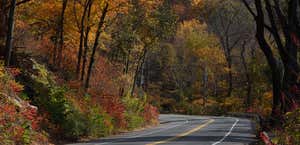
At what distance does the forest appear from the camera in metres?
19.8

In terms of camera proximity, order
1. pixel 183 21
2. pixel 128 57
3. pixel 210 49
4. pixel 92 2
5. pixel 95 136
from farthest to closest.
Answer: pixel 183 21 → pixel 210 49 → pixel 128 57 → pixel 92 2 → pixel 95 136

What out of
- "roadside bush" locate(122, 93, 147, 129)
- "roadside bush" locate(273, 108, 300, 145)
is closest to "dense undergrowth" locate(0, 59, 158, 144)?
"roadside bush" locate(122, 93, 147, 129)

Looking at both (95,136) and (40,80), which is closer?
(40,80)

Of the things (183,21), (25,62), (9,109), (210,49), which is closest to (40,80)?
(25,62)

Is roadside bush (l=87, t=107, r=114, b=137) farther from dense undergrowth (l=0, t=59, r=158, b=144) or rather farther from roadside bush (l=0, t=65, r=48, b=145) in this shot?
roadside bush (l=0, t=65, r=48, b=145)

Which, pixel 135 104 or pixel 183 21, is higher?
pixel 183 21

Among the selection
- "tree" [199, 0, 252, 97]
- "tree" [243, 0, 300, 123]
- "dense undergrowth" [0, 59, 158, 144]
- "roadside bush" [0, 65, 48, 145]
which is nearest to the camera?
"roadside bush" [0, 65, 48, 145]

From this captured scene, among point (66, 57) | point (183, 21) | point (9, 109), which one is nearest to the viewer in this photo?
point (9, 109)

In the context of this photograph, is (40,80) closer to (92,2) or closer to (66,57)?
(92,2)

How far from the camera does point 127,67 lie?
4469 cm

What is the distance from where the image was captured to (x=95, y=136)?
28984 mm

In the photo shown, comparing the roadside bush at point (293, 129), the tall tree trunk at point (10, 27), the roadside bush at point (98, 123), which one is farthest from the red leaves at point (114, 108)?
the roadside bush at point (293, 129)

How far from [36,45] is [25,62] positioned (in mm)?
5564

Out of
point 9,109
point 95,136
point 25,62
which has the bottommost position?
point 95,136
